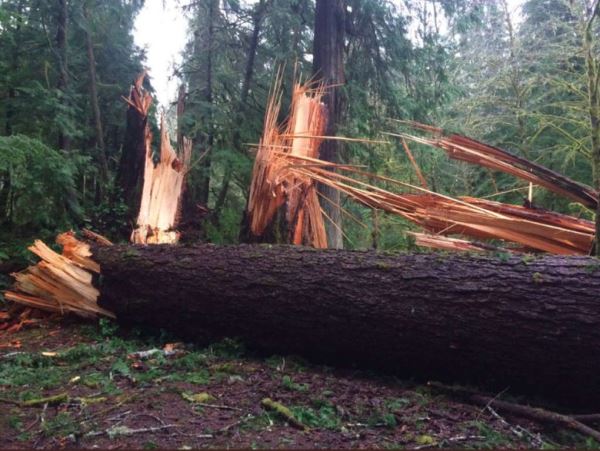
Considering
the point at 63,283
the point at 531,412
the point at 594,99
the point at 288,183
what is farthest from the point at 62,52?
the point at 531,412

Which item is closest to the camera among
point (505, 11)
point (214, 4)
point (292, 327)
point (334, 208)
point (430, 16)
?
point (292, 327)

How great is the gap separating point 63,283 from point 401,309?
11.9 ft

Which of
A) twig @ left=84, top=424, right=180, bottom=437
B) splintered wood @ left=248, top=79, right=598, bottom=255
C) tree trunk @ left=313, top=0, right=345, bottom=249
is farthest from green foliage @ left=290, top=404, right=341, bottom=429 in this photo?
tree trunk @ left=313, top=0, right=345, bottom=249

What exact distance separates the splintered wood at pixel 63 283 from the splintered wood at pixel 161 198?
109 cm

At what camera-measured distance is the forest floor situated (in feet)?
8.62

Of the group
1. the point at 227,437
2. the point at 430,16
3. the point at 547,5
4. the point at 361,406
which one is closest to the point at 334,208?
the point at 430,16

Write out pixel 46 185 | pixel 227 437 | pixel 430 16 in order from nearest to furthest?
pixel 227 437 → pixel 46 185 → pixel 430 16

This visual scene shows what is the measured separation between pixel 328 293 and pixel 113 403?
1.67 metres

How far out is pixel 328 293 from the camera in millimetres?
3773

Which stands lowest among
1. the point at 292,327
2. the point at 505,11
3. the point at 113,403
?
the point at 113,403

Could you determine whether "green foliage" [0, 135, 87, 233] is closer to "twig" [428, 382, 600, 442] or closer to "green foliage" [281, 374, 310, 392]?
"green foliage" [281, 374, 310, 392]

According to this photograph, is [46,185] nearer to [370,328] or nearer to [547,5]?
[370,328]

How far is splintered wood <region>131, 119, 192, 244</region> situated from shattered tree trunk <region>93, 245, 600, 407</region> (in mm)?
1844

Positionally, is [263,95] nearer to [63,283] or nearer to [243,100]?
[243,100]
